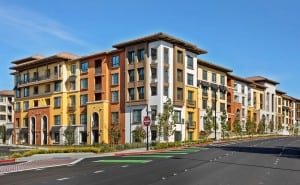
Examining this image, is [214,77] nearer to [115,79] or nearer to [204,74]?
[204,74]

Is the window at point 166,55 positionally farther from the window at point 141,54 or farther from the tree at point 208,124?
the tree at point 208,124

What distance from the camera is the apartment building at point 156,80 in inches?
2515

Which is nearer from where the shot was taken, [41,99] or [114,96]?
[114,96]

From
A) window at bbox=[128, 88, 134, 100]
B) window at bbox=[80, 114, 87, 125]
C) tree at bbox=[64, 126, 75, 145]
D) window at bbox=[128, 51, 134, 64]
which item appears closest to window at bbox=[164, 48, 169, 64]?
window at bbox=[128, 51, 134, 64]

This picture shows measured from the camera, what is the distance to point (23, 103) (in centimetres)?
8812

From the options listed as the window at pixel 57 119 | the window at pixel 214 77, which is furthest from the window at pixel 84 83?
the window at pixel 214 77

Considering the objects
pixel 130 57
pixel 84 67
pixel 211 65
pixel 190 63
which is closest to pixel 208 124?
pixel 190 63

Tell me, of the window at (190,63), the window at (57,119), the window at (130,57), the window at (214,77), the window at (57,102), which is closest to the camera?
the window at (130,57)

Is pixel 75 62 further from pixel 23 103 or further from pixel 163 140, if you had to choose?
pixel 163 140

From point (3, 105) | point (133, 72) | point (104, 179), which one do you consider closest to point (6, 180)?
point (104, 179)

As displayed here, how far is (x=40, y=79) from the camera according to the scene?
8244 centimetres

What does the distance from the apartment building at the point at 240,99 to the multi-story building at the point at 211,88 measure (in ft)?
14.0

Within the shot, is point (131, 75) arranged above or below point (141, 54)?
below

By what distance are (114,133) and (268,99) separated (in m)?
60.0
